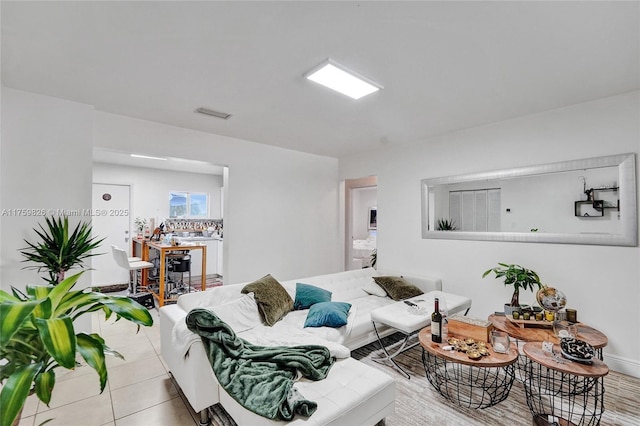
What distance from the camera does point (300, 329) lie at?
2561 mm

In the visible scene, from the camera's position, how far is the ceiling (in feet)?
5.31

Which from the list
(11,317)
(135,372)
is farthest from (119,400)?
(11,317)

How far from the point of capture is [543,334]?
2.36 meters

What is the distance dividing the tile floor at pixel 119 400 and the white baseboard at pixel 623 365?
3.62 m

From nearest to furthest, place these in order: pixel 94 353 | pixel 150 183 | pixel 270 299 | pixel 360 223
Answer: pixel 94 353 → pixel 270 299 → pixel 150 183 → pixel 360 223

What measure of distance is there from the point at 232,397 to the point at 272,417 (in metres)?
0.37

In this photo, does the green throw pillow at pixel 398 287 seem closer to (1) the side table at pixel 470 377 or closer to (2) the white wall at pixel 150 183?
(1) the side table at pixel 470 377

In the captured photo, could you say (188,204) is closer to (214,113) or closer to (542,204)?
(214,113)

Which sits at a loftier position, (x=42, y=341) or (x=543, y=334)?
(x=42, y=341)

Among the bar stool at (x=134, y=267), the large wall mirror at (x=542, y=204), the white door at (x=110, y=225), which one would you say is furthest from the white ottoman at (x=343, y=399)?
the white door at (x=110, y=225)

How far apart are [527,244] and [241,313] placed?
310 cm

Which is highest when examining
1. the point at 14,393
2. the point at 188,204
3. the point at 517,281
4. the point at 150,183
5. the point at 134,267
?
the point at 150,183

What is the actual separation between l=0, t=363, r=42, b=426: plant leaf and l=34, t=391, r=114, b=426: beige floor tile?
1.59 metres

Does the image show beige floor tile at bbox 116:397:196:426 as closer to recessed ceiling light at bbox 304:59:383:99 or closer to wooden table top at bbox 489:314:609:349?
wooden table top at bbox 489:314:609:349
